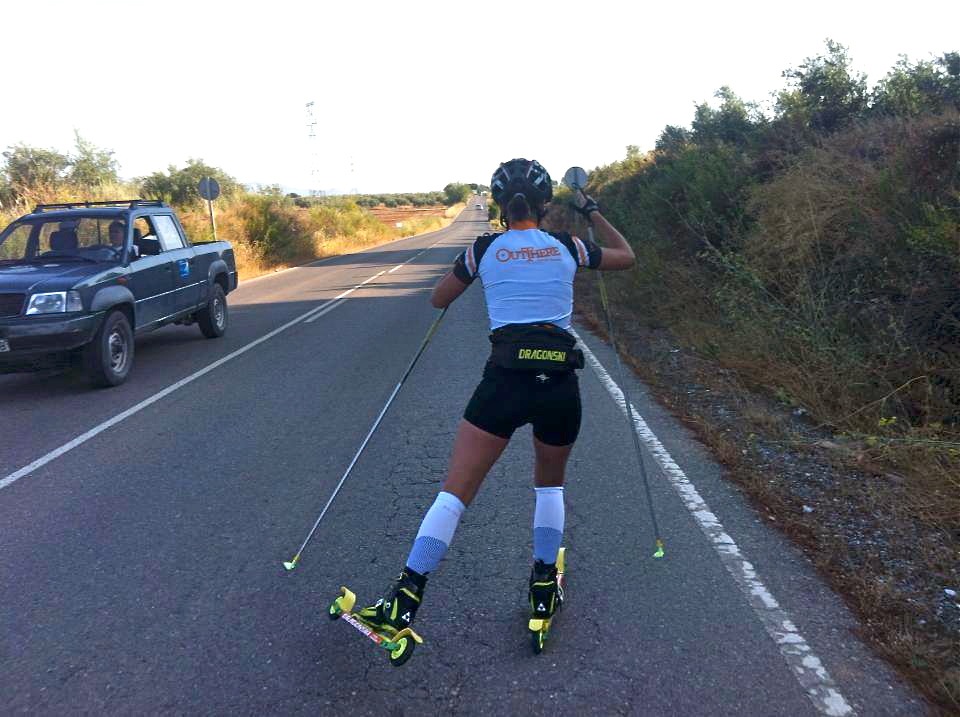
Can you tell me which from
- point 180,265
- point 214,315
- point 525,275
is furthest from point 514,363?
point 214,315

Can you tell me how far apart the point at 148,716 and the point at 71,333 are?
5.87 metres

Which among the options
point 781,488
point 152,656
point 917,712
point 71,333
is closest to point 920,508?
point 781,488

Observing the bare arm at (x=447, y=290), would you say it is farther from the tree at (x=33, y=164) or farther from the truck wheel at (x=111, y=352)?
the tree at (x=33, y=164)

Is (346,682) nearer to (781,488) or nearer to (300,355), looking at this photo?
(781,488)

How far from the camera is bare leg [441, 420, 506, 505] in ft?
10.1

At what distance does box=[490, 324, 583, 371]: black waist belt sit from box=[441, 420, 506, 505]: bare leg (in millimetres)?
287

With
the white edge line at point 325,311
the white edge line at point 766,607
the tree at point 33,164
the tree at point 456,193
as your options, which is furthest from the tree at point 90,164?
the tree at point 456,193

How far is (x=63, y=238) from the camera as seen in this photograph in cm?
912

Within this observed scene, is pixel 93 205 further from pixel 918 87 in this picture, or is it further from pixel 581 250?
pixel 918 87

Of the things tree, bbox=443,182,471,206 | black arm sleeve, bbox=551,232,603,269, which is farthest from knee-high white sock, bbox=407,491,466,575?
tree, bbox=443,182,471,206

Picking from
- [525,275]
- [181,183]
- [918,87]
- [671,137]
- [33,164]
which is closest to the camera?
[525,275]

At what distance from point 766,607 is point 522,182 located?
2.15m

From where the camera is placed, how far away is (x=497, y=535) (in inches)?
175

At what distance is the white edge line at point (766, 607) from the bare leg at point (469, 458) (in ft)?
3.92
